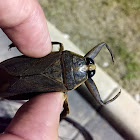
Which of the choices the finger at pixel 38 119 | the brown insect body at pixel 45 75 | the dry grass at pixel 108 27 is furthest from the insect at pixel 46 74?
the dry grass at pixel 108 27

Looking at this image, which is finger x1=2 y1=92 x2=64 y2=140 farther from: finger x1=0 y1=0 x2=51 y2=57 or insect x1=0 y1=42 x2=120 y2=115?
finger x1=0 y1=0 x2=51 y2=57

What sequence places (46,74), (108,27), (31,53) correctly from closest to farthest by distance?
(46,74)
(31,53)
(108,27)

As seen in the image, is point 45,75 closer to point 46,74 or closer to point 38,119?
point 46,74

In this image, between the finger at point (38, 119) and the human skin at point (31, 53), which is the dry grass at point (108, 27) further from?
the finger at point (38, 119)

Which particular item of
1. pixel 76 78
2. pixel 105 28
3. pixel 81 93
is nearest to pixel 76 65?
pixel 76 78

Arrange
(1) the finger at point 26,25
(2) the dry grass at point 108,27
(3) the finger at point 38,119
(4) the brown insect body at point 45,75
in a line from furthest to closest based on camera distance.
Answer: (2) the dry grass at point 108,27
(4) the brown insect body at point 45,75
(1) the finger at point 26,25
(3) the finger at point 38,119

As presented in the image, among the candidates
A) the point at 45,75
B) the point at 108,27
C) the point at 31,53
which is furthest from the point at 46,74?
the point at 108,27

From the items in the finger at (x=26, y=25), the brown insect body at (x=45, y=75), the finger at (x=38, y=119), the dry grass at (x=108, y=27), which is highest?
the finger at (x=26, y=25)

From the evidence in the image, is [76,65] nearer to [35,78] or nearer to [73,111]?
[35,78]
